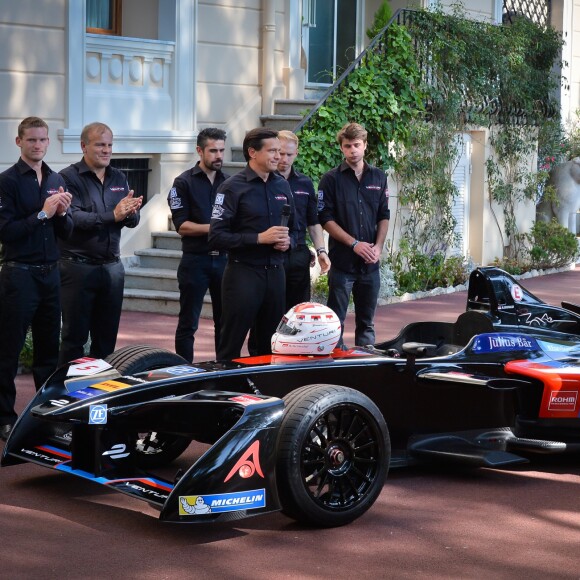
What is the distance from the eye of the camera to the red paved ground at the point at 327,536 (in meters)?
5.40

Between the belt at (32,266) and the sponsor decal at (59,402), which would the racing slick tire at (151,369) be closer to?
the sponsor decal at (59,402)

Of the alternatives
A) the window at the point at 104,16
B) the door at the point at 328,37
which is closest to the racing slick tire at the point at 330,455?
the window at the point at 104,16

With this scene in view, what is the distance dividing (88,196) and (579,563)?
4.31 meters

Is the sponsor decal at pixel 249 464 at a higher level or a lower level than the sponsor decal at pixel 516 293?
lower

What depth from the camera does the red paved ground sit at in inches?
213

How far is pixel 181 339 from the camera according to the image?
9312 millimetres

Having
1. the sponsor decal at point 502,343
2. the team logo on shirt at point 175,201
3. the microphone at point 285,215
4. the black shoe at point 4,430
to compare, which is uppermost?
the team logo on shirt at point 175,201

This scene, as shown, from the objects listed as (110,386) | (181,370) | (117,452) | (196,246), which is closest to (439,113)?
(196,246)

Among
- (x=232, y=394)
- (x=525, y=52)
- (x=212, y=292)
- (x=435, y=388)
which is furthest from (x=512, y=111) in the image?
(x=232, y=394)

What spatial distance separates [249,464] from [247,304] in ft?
8.49

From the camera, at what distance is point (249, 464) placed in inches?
225

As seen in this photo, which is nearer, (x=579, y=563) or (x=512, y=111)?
(x=579, y=563)

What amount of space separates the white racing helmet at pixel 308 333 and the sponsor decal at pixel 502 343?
0.97 m

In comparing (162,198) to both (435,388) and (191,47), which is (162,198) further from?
(435,388)
